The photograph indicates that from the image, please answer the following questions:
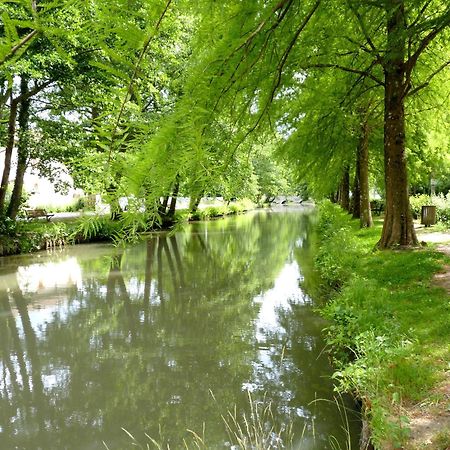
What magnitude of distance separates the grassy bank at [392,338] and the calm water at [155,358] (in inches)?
29.2

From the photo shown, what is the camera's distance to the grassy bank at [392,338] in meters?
3.86

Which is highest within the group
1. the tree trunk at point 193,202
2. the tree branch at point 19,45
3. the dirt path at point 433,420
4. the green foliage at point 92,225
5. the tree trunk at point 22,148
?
the tree trunk at point 22,148

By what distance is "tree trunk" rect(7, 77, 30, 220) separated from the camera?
18.6m

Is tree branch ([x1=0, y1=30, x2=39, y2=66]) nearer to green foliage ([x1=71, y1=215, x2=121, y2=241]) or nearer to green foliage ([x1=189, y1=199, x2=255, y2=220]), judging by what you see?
green foliage ([x1=71, y1=215, x2=121, y2=241])

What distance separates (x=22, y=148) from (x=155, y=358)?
1458 cm

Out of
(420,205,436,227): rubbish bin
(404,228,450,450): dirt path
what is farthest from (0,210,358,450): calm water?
(420,205,436,227): rubbish bin

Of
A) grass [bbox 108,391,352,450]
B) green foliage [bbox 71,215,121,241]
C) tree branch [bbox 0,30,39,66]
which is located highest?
tree branch [bbox 0,30,39,66]

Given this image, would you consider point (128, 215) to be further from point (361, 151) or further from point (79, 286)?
point (361, 151)

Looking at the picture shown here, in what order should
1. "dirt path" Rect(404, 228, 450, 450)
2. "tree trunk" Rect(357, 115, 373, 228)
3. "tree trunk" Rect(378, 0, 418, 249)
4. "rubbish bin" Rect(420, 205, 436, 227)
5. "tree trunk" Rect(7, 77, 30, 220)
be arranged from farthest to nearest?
"tree trunk" Rect(7, 77, 30, 220) < "rubbish bin" Rect(420, 205, 436, 227) < "tree trunk" Rect(357, 115, 373, 228) < "tree trunk" Rect(378, 0, 418, 249) < "dirt path" Rect(404, 228, 450, 450)

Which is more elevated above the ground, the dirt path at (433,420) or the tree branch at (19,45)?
the tree branch at (19,45)

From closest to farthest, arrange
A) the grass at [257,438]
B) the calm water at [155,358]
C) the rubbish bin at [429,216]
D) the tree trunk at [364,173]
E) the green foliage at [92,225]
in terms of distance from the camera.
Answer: the green foliage at [92,225] < the grass at [257,438] < the calm water at [155,358] < the tree trunk at [364,173] < the rubbish bin at [429,216]

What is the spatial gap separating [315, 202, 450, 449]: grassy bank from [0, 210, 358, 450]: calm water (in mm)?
742

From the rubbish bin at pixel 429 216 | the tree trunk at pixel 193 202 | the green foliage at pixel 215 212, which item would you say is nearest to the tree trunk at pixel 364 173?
the rubbish bin at pixel 429 216

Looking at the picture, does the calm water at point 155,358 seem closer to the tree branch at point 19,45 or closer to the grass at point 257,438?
the grass at point 257,438
